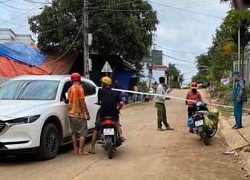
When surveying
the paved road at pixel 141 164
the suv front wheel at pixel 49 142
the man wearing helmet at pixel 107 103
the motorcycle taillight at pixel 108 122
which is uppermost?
the man wearing helmet at pixel 107 103

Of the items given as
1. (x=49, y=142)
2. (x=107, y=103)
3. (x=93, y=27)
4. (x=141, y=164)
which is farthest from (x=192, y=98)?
(x=93, y=27)

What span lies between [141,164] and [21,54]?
63.6 feet

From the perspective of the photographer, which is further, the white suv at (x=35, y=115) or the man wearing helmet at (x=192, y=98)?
the man wearing helmet at (x=192, y=98)

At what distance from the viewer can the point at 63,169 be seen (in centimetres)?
927

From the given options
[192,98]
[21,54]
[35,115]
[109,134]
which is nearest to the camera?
[35,115]

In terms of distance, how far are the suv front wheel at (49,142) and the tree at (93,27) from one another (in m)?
21.6

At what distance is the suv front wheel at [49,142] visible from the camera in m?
10.0

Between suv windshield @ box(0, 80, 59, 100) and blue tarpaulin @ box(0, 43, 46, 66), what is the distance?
14.6 meters

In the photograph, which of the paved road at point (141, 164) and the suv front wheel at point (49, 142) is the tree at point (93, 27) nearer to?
the paved road at point (141, 164)

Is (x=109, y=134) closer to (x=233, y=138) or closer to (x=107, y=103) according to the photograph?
(x=107, y=103)

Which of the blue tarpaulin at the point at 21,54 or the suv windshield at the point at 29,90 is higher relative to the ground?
the blue tarpaulin at the point at 21,54

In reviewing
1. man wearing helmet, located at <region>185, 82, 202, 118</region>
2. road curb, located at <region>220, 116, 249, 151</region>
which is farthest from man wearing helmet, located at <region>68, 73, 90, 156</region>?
man wearing helmet, located at <region>185, 82, 202, 118</region>

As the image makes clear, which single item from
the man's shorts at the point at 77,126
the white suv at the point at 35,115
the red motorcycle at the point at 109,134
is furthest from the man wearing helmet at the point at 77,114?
the red motorcycle at the point at 109,134

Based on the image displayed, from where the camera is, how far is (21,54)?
27859mm
